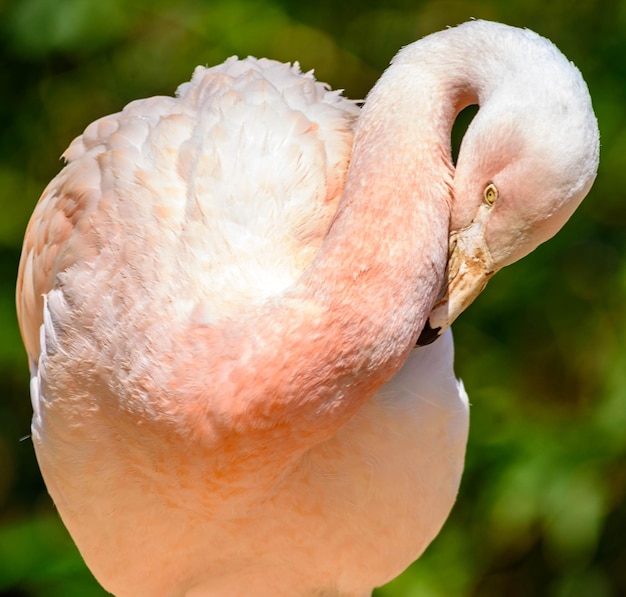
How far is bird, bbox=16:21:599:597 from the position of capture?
2143 mm

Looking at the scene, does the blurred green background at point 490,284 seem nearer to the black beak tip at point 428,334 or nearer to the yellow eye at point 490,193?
the black beak tip at point 428,334

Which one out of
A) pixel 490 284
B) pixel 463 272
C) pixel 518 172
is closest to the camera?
pixel 518 172

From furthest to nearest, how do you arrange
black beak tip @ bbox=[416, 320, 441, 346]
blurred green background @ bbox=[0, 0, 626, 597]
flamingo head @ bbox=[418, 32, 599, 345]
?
blurred green background @ bbox=[0, 0, 626, 597]
black beak tip @ bbox=[416, 320, 441, 346]
flamingo head @ bbox=[418, 32, 599, 345]

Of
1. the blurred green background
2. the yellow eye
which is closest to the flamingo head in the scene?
the yellow eye

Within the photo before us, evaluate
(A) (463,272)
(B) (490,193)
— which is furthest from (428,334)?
(B) (490,193)

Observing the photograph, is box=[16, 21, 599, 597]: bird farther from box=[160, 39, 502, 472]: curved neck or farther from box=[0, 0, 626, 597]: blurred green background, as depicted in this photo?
box=[0, 0, 626, 597]: blurred green background

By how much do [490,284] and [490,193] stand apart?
235cm

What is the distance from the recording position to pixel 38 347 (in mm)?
3121

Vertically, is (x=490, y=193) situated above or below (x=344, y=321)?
above

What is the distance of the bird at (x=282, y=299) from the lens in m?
2.14

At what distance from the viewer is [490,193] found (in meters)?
2.21

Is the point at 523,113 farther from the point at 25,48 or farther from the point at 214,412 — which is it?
the point at 25,48

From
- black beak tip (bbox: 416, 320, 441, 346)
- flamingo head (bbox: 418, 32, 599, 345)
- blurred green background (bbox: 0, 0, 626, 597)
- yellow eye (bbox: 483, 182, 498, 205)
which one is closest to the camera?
flamingo head (bbox: 418, 32, 599, 345)

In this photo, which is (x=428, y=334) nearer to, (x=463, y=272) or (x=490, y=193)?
(x=463, y=272)
